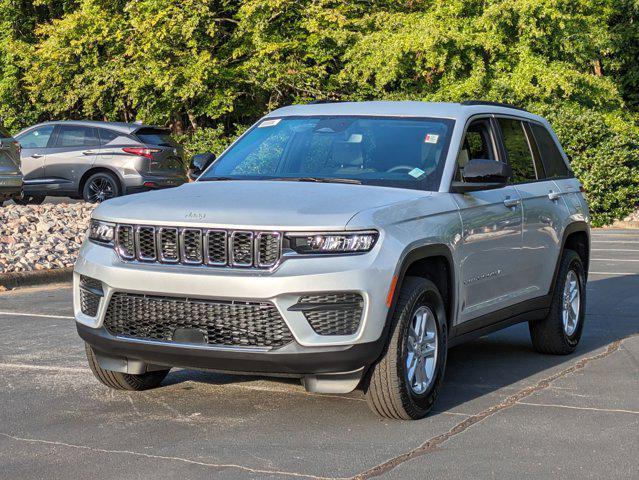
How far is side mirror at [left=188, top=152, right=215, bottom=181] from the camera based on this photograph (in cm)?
802

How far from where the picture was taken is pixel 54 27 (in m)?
31.6

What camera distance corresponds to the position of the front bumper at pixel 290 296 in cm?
596

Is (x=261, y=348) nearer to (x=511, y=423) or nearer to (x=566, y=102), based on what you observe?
(x=511, y=423)

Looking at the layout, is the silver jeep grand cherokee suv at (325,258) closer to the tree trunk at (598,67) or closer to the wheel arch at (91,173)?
the wheel arch at (91,173)

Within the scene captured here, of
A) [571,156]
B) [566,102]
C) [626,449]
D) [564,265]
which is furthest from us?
[566,102]

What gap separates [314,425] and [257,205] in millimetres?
1235

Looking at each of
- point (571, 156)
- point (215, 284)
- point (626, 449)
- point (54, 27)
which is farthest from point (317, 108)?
point (54, 27)

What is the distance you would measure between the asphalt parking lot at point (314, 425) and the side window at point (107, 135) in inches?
582

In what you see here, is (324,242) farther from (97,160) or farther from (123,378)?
(97,160)

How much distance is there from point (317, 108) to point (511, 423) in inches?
107

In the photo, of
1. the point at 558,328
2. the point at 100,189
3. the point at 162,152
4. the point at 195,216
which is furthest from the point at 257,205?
the point at 100,189

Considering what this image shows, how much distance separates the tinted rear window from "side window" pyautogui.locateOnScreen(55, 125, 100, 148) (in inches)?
34.6

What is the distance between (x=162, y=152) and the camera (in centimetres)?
2347

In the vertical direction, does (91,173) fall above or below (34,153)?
below
